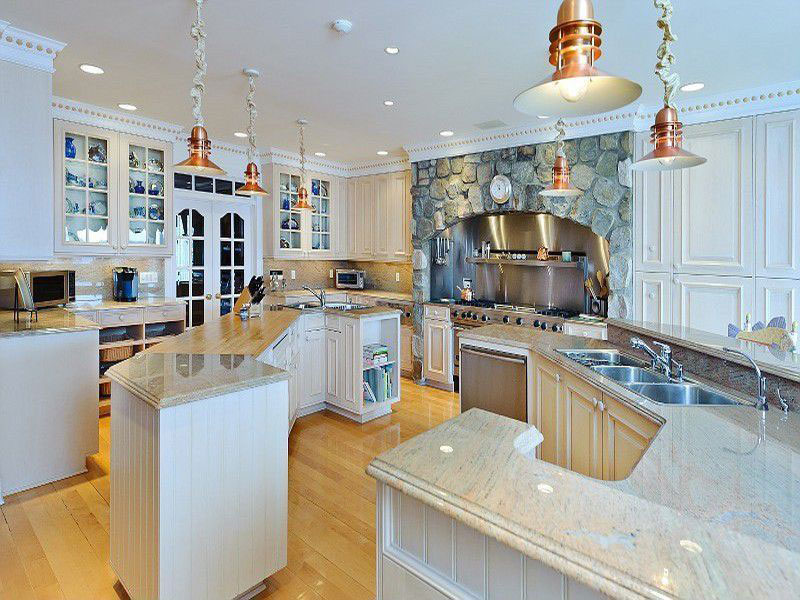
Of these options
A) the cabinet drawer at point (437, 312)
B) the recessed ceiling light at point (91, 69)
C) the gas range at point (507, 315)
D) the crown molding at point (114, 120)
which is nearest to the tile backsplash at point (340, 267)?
the cabinet drawer at point (437, 312)

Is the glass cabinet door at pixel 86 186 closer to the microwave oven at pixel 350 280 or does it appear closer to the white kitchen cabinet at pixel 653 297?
the microwave oven at pixel 350 280

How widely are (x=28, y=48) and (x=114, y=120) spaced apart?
162cm

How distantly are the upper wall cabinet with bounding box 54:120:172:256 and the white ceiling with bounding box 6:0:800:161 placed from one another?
1.41 ft

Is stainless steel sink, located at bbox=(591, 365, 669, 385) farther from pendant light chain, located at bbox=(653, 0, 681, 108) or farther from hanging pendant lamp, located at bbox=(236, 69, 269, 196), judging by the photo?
hanging pendant lamp, located at bbox=(236, 69, 269, 196)

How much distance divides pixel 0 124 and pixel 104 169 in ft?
5.50

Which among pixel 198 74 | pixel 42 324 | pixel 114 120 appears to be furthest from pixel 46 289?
pixel 198 74

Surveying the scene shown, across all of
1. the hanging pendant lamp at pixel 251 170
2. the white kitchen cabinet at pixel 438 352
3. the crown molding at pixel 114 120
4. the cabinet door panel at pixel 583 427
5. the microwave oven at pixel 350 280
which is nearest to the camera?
the cabinet door panel at pixel 583 427

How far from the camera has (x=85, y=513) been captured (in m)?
2.79

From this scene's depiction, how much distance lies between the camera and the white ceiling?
8.76ft

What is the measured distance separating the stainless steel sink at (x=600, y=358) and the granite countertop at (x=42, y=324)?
3220 mm

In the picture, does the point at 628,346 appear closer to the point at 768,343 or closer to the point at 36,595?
the point at 768,343

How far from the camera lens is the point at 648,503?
102 cm

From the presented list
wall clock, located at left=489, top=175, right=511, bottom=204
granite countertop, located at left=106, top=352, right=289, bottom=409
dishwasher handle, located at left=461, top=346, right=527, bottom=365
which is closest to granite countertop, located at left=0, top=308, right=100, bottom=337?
granite countertop, located at left=106, top=352, right=289, bottom=409

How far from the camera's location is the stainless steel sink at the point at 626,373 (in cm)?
248
